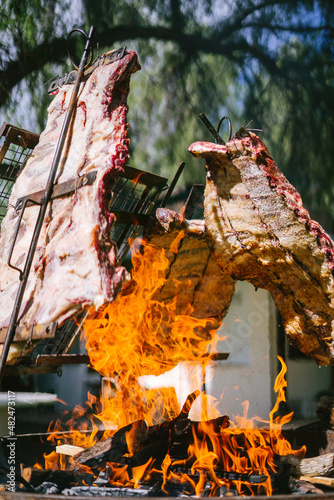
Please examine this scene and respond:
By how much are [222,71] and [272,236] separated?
17.4ft

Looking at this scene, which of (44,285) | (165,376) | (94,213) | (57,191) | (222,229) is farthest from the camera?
(165,376)

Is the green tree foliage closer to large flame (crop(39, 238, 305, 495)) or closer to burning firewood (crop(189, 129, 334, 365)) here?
large flame (crop(39, 238, 305, 495))

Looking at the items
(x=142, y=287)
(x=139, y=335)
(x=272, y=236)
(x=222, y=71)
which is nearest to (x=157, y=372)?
(x=139, y=335)

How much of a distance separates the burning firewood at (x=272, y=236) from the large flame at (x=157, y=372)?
752 mm

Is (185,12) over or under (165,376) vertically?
Result: over

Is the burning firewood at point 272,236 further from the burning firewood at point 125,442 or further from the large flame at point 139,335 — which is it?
the burning firewood at point 125,442

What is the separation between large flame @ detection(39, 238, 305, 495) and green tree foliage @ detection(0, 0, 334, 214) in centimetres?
331

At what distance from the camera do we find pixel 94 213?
2.63 m

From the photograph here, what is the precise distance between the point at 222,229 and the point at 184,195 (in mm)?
2936

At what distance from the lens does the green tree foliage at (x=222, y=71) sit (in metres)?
7.40

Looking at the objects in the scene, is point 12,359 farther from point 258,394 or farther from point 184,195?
point 258,394

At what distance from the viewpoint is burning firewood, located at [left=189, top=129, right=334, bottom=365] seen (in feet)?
11.3

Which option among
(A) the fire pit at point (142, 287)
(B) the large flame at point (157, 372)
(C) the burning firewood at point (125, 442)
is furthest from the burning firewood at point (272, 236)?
(C) the burning firewood at point (125, 442)

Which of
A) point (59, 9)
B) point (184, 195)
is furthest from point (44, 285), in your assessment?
point (59, 9)
